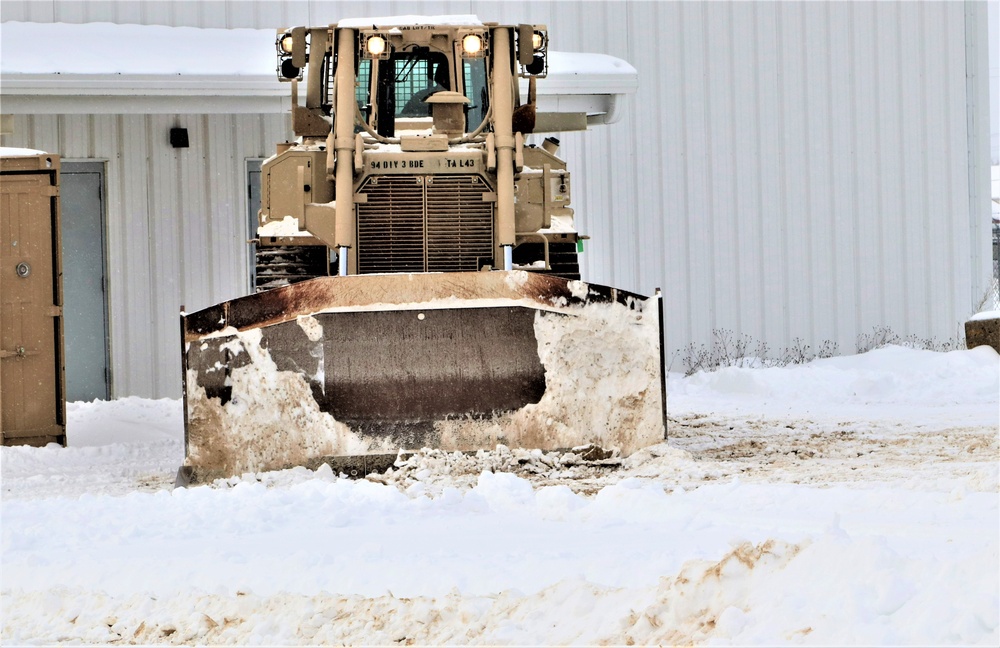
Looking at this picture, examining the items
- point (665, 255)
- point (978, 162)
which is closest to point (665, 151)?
point (665, 255)

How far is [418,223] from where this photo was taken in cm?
815

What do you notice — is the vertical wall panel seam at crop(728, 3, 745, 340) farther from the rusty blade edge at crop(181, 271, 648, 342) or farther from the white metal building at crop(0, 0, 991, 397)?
the rusty blade edge at crop(181, 271, 648, 342)

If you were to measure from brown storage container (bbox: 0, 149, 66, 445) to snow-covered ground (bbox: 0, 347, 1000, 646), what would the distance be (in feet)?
4.57

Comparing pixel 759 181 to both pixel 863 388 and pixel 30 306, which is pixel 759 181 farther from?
pixel 30 306

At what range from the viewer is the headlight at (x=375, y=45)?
857 cm

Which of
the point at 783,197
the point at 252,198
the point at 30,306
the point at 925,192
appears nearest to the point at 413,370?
the point at 30,306

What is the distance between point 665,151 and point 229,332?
28.9 feet

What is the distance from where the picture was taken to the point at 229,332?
7.09 metres

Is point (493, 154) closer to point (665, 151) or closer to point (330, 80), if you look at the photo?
point (330, 80)

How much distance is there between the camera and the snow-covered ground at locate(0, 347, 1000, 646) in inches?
133

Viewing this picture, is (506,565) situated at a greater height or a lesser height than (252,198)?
lesser

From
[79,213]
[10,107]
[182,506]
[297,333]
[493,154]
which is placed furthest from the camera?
[79,213]

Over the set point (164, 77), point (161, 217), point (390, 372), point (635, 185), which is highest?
point (164, 77)

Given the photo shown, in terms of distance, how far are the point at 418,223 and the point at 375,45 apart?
1.36 meters
